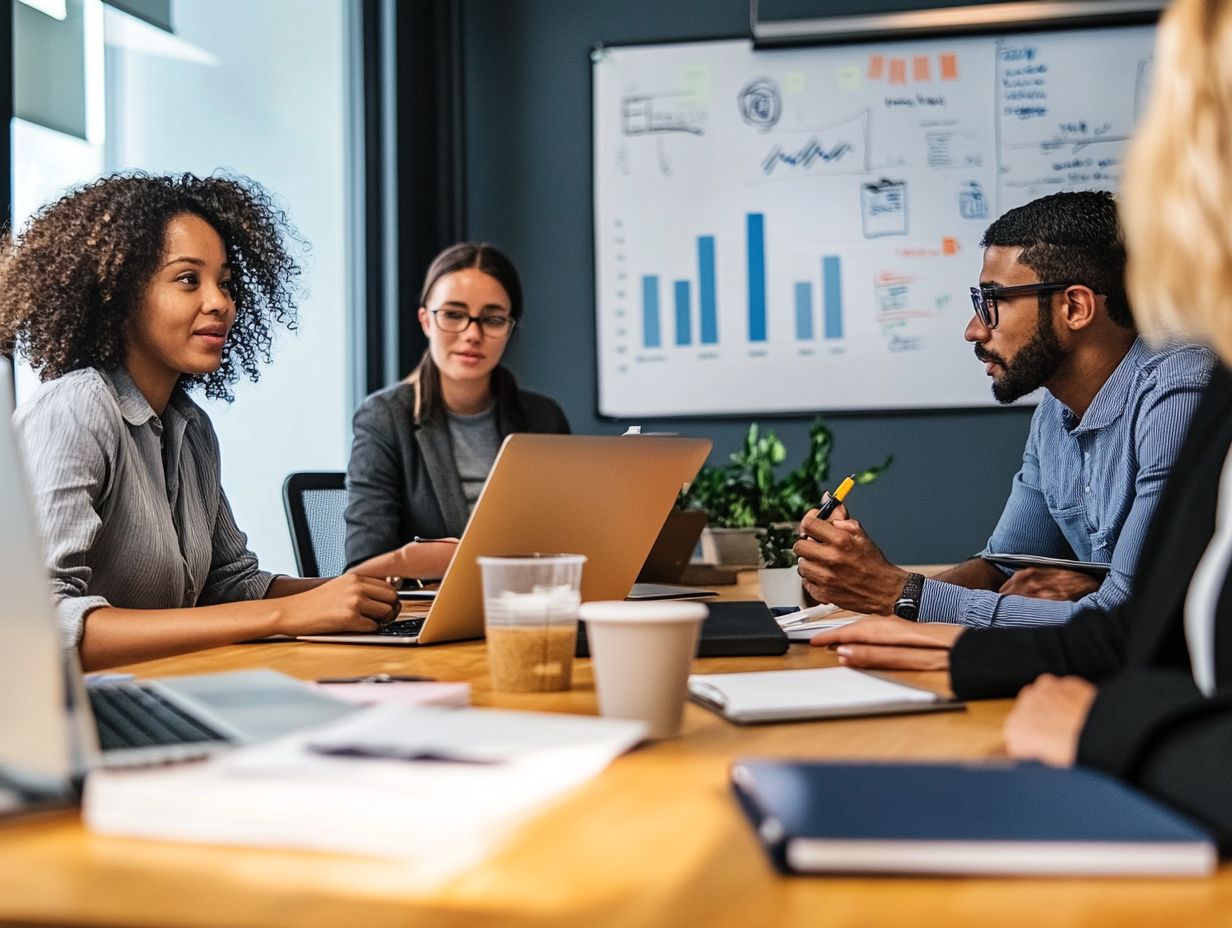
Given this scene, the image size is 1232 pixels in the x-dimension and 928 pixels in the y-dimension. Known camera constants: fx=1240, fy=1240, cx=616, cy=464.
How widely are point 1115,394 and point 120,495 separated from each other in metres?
1.53

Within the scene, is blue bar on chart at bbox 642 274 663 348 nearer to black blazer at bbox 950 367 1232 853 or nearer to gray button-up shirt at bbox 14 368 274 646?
gray button-up shirt at bbox 14 368 274 646

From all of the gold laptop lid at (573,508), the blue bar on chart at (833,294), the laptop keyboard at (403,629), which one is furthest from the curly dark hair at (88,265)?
the blue bar on chart at (833,294)

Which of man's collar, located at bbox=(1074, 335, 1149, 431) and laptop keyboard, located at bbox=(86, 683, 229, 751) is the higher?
man's collar, located at bbox=(1074, 335, 1149, 431)

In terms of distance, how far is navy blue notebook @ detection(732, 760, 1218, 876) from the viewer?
1.93ft

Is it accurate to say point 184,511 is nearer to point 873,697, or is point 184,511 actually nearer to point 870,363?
point 873,697

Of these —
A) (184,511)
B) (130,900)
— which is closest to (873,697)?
(130,900)

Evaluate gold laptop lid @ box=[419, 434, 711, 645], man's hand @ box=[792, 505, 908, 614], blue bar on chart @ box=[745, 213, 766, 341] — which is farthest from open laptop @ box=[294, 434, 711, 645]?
blue bar on chart @ box=[745, 213, 766, 341]

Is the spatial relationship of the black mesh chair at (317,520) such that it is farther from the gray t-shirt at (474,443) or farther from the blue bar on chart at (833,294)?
the blue bar on chart at (833,294)

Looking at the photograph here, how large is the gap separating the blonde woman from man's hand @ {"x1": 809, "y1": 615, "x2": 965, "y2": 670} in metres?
0.28

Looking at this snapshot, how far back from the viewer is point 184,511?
190cm

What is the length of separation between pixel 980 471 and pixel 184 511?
260 cm

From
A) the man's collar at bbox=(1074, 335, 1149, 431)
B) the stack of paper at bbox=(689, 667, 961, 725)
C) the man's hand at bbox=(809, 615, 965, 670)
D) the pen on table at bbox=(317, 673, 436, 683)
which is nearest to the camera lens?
the stack of paper at bbox=(689, 667, 961, 725)

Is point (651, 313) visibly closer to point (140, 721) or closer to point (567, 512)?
point (567, 512)

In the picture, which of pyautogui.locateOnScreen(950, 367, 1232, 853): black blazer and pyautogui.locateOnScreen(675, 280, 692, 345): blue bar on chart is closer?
pyautogui.locateOnScreen(950, 367, 1232, 853): black blazer
